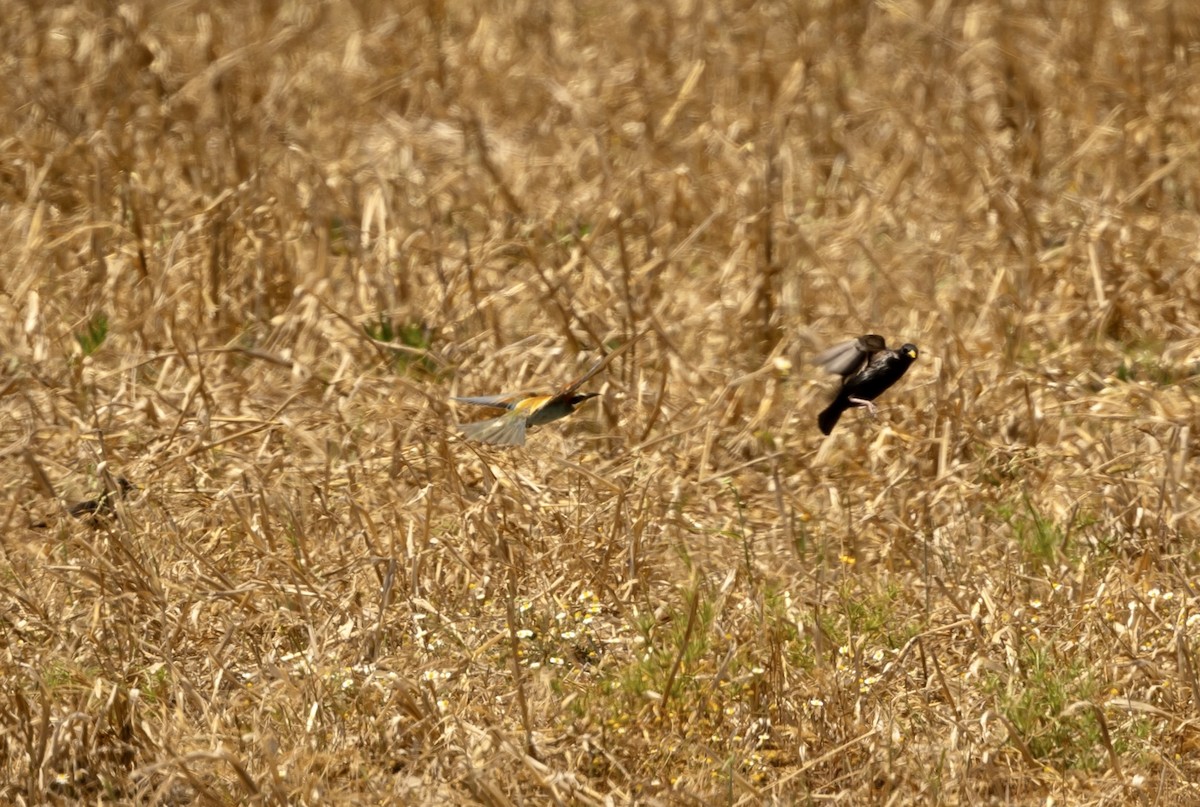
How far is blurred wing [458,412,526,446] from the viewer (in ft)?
14.5

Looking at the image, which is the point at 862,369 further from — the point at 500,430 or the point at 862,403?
the point at 500,430

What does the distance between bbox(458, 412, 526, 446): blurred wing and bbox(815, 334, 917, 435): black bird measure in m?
0.83

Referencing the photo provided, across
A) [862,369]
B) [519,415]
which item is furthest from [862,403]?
[519,415]

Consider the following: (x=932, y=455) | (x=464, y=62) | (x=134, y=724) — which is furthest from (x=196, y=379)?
(x=464, y=62)

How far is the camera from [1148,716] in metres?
3.69

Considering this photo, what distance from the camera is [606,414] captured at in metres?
5.29

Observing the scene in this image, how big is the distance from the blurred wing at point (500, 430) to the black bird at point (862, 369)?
2.74 feet

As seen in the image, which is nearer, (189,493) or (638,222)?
(189,493)

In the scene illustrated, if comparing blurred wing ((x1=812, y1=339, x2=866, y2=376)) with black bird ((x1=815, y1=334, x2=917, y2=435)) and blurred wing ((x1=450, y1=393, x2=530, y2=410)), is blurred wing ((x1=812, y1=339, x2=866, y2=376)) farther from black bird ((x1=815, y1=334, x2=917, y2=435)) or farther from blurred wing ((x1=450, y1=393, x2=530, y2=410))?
blurred wing ((x1=450, y1=393, x2=530, y2=410))

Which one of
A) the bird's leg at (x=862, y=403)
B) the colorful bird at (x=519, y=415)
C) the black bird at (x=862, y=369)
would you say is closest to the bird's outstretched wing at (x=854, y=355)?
the black bird at (x=862, y=369)

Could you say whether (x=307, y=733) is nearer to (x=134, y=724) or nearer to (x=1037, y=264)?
(x=134, y=724)

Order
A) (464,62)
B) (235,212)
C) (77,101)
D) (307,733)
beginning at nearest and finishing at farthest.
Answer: (307,733), (235,212), (77,101), (464,62)

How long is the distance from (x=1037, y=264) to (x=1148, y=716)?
8.56 ft

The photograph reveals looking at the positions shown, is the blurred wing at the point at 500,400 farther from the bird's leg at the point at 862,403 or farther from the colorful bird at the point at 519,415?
the bird's leg at the point at 862,403
